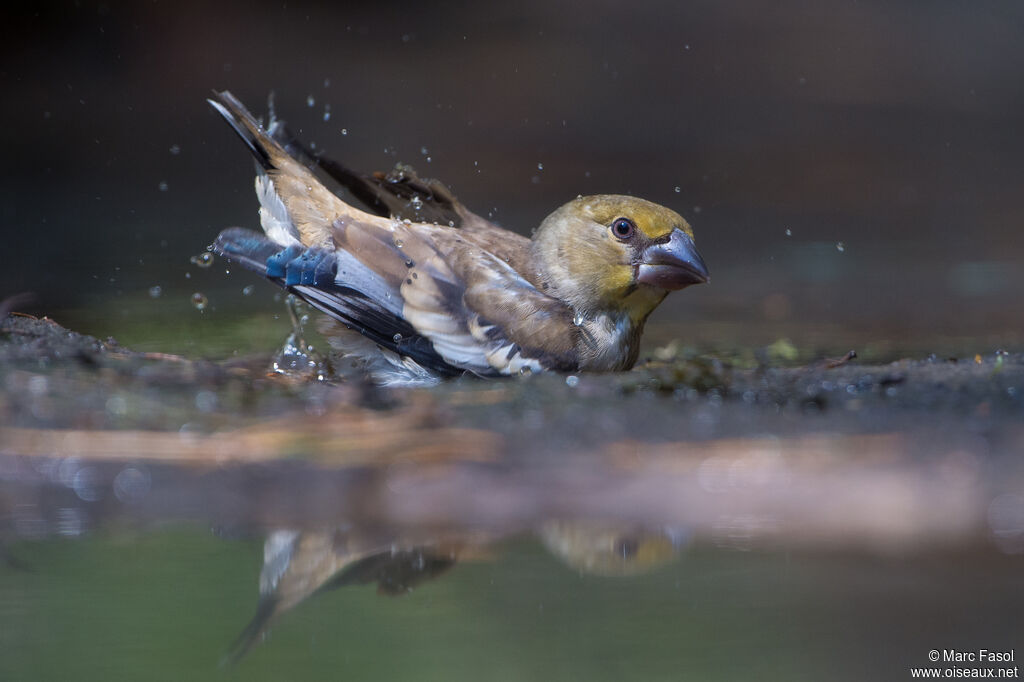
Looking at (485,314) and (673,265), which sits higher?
(673,265)

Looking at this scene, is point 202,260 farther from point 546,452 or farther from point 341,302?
point 546,452

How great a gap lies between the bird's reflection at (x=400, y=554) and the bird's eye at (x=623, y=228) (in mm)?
1863

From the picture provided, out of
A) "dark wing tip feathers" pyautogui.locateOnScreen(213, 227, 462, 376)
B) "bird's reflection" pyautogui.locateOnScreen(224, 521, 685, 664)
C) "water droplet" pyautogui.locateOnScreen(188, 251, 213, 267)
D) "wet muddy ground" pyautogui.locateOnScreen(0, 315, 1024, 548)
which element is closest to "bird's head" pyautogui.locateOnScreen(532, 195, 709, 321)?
"dark wing tip feathers" pyautogui.locateOnScreen(213, 227, 462, 376)

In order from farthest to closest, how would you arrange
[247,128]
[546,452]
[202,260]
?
[202,260], [247,128], [546,452]

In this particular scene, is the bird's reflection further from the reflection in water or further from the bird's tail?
the bird's tail

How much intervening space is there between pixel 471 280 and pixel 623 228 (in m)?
0.55

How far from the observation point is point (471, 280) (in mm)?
4152

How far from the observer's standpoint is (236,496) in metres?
2.70

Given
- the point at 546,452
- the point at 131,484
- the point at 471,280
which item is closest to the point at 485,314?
the point at 471,280

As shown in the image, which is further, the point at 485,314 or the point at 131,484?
the point at 485,314

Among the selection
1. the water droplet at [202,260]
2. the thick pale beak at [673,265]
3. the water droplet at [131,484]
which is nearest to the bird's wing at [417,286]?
the thick pale beak at [673,265]

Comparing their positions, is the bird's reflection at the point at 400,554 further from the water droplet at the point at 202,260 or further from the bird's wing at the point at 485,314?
the water droplet at the point at 202,260

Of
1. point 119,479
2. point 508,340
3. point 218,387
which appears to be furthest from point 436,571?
point 508,340

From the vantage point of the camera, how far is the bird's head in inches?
164
